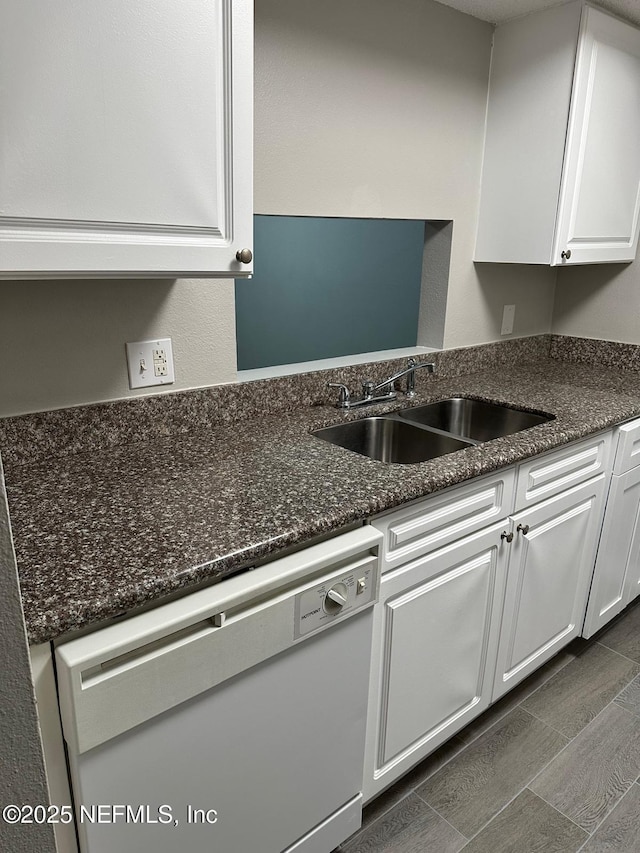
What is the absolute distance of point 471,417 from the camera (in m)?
2.14

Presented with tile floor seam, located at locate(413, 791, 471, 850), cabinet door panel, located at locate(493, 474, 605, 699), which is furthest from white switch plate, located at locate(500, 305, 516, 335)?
tile floor seam, located at locate(413, 791, 471, 850)

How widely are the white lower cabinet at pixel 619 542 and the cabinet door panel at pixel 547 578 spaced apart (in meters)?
0.05

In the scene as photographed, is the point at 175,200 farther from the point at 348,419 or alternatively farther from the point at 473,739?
the point at 473,739

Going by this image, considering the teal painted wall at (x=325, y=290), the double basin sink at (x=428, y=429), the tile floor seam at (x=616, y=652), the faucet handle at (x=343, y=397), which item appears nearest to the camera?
the double basin sink at (x=428, y=429)

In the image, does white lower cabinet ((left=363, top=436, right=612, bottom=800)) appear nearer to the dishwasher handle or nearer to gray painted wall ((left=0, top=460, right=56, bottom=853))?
the dishwasher handle

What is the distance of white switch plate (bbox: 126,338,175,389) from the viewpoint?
1.56 meters

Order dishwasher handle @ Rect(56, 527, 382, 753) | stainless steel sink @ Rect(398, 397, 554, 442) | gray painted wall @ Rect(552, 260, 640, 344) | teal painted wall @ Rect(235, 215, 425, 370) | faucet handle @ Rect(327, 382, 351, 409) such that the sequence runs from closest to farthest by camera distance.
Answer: dishwasher handle @ Rect(56, 527, 382, 753) → faucet handle @ Rect(327, 382, 351, 409) → stainless steel sink @ Rect(398, 397, 554, 442) → gray painted wall @ Rect(552, 260, 640, 344) → teal painted wall @ Rect(235, 215, 425, 370)

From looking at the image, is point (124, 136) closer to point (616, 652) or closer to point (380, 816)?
point (380, 816)

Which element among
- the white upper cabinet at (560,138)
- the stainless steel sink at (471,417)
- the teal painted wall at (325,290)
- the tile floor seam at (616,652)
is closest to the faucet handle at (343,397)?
the stainless steel sink at (471,417)

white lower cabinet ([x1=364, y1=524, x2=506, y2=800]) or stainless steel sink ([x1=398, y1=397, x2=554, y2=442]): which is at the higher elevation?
stainless steel sink ([x1=398, y1=397, x2=554, y2=442])

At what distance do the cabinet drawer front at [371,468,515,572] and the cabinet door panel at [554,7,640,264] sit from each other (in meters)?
0.99

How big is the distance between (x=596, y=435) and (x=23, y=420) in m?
1.59

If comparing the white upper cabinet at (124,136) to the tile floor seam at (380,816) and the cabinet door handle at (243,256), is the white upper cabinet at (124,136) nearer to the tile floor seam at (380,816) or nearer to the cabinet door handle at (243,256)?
the cabinet door handle at (243,256)

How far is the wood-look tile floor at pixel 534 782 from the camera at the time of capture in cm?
156
